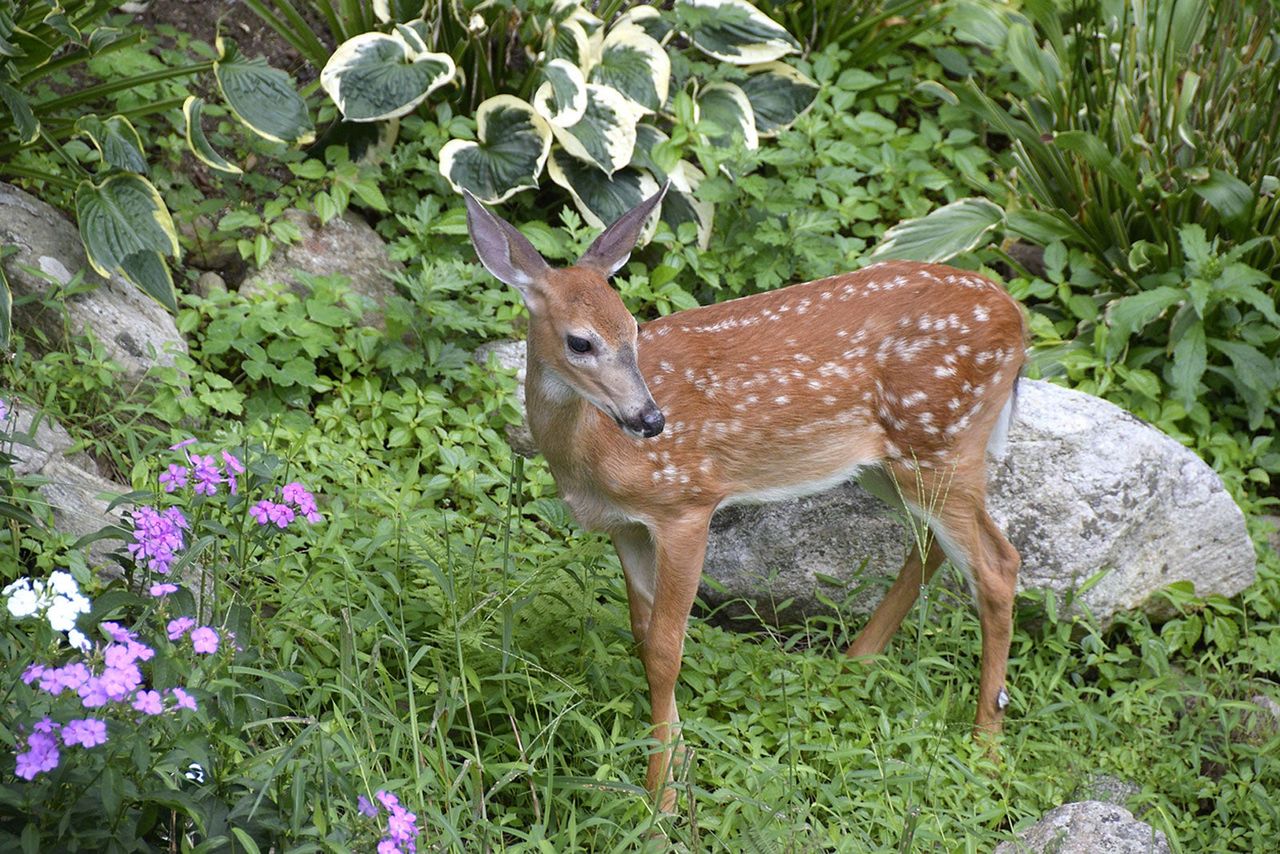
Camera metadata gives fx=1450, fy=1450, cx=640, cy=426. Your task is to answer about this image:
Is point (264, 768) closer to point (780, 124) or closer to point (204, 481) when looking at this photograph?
point (204, 481)

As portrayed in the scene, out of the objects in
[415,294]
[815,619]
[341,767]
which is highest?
[341,767]

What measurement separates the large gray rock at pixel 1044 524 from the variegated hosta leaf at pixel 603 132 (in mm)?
1753

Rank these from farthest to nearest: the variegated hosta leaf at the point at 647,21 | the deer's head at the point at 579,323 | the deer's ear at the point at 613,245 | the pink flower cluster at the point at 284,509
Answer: the variegated hosta leaf at the point at 647,21, the deer's ear at the point at 613,245, the deer's head at the point at 579,323, the pink flower cluster at the point at 284,509

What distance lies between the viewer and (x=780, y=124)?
6.60m

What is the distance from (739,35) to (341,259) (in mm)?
2124

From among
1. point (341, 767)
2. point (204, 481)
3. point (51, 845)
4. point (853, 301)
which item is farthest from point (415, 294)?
point (51, 845)

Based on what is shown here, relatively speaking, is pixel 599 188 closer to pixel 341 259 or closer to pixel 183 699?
pixel 341 259

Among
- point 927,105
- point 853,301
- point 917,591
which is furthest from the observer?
point 927,105

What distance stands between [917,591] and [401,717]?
175 cm

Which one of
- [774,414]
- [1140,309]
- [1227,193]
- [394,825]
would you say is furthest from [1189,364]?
[394,825]

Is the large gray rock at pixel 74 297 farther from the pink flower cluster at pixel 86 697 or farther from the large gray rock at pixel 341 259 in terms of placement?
the pink flower cluster at pixel 86 697

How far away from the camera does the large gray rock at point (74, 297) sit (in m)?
5.04

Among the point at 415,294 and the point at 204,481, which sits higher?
the point at 204,481

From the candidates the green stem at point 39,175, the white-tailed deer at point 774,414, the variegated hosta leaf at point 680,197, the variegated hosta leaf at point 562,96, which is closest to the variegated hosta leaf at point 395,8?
the variegated hosta leaf at point 562,96
